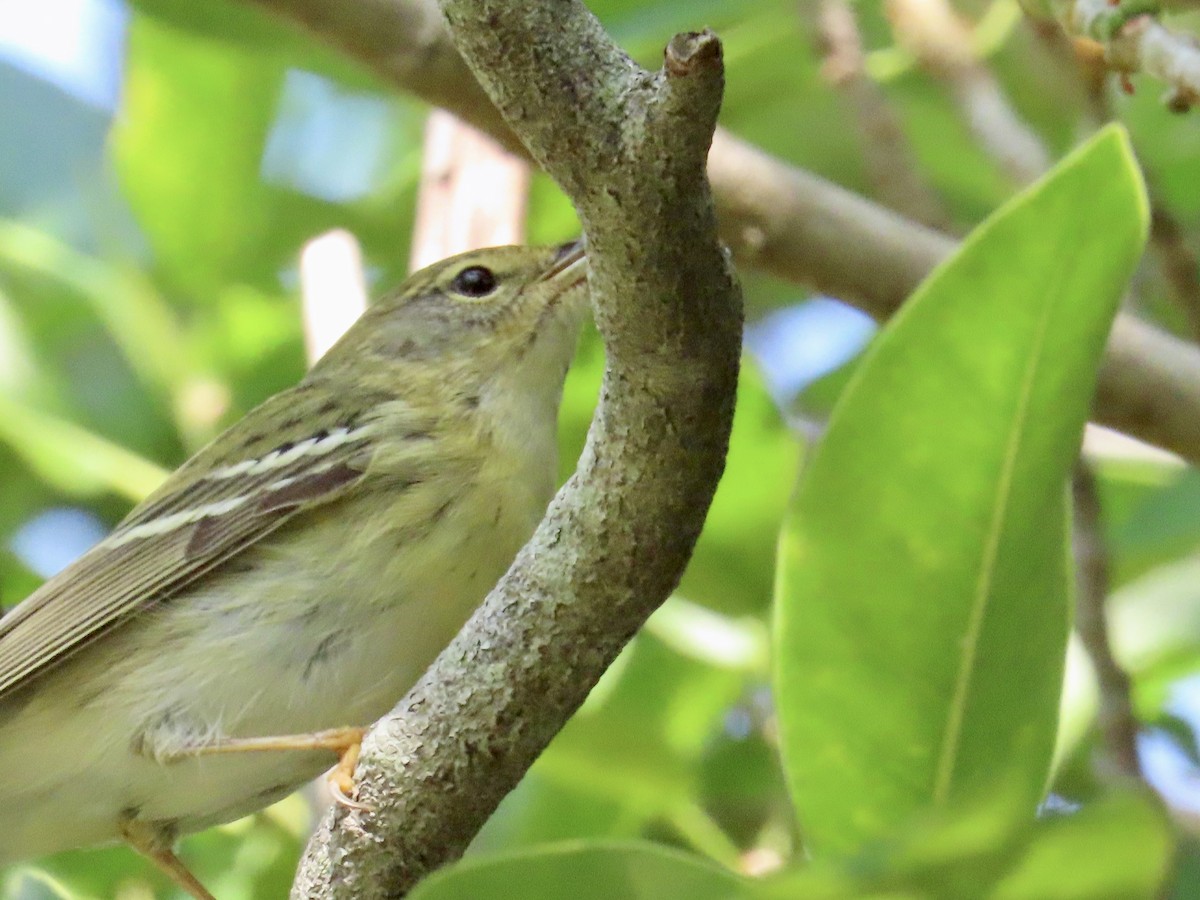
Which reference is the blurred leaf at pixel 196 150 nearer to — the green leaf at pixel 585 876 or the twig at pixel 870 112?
the twig at pixel 870 112

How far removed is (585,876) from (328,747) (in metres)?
1.23

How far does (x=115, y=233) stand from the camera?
4.47 metres

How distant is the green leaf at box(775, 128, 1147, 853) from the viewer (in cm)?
198

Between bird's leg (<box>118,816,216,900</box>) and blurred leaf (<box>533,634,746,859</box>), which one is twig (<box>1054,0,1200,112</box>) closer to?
blurred leaf (<box>533,634,746,859</box>)

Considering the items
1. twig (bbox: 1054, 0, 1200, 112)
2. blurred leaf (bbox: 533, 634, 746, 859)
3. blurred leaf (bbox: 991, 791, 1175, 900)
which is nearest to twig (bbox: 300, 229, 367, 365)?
blurred leaf (bbox: 533, 634, 746, 859)

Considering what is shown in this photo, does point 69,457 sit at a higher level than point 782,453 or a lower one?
higher

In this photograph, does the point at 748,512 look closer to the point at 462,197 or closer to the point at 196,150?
the point at 462,197

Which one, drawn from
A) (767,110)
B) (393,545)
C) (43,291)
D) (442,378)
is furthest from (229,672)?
(767,110)

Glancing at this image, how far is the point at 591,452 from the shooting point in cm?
198

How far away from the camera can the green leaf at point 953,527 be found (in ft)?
6.49

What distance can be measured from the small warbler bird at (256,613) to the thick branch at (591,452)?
69cm

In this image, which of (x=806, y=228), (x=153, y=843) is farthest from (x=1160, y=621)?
(x=153, y=843)

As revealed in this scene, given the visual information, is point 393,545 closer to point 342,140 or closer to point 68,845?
point 68,845

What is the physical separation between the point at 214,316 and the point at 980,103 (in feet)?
6.54
